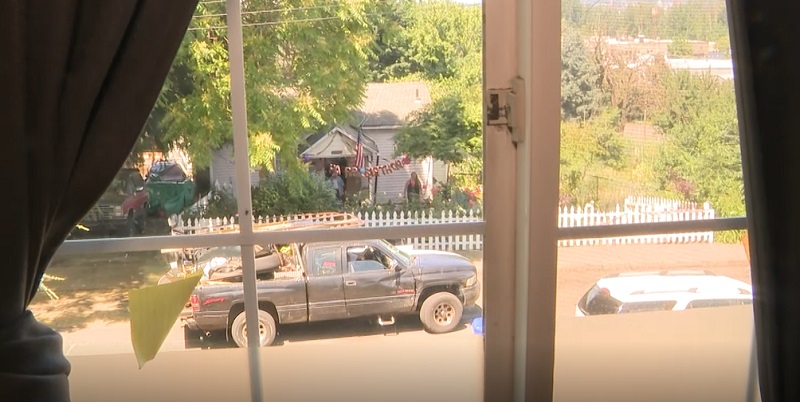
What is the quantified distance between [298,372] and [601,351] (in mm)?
724

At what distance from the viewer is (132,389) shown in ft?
4.92

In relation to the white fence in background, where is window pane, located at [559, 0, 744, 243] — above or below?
above

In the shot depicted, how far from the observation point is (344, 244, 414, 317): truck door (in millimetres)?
1509

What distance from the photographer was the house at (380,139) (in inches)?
58.5

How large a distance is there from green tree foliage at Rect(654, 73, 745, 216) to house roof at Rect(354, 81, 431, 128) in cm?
57

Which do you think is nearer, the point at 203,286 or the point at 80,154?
the point at 80,154

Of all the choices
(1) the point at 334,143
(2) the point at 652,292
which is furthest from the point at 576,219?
(1) the point at 334,143

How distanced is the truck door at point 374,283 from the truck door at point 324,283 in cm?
2

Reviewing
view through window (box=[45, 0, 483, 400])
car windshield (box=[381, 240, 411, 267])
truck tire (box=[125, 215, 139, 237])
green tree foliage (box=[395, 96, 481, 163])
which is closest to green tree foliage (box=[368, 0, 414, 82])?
view through window (box=[45, 0, 483, 400])

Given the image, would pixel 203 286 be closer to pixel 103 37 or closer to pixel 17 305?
pixel 17 305

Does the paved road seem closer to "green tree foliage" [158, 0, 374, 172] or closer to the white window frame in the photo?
the white window frame

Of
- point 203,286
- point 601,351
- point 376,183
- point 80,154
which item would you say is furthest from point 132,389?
point 601,351

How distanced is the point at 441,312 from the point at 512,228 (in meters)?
0.26

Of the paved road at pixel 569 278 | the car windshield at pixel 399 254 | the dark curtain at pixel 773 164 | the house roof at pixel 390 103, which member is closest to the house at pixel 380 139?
the house roof at pixel 390 103
